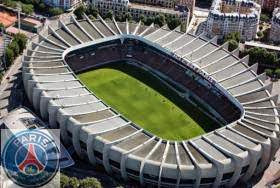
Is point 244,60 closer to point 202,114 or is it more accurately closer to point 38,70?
point 202,114

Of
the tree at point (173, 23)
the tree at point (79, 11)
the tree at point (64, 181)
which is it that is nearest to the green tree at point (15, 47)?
the tree at point (79, 11)

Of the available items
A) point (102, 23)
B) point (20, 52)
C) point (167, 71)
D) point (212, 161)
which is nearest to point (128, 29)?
point (102, 23)

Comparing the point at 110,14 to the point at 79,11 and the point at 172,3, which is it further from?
the point at 172,3

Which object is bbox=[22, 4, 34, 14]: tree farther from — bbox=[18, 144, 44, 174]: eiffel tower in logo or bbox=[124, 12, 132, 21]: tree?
bbox=[18, 144, 44, 174]: eiffel tower in logo

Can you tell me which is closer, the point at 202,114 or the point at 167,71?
the point at 202,114

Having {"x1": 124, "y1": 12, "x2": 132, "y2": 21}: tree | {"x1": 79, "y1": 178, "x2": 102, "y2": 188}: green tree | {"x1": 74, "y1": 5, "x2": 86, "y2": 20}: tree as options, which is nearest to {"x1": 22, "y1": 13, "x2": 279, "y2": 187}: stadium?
{"x1": 79, "y1": 178, "x2": 102, "y2": 188}: green tree

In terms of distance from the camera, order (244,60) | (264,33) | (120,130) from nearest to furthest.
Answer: (120,130)
(244,60)
(264,33)

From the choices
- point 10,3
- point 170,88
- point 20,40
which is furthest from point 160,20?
point 10,3
